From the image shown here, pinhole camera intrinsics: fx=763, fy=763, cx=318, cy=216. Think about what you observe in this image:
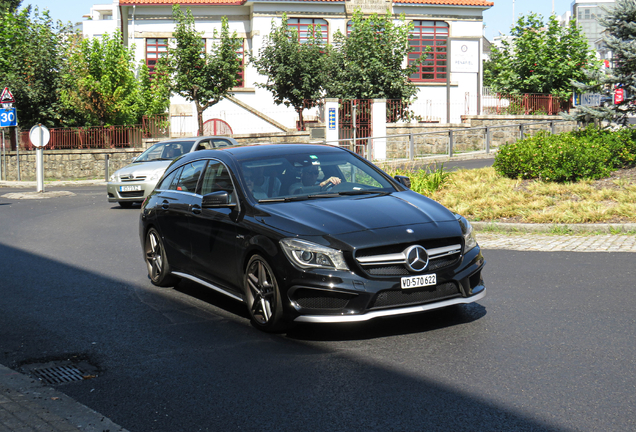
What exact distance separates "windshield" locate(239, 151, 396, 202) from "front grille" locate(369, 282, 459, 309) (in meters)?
1.41

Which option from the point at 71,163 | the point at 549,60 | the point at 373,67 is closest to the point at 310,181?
the point at 373,67

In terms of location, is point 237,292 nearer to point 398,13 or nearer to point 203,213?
point 203,213

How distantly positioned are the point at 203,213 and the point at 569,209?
7448mm

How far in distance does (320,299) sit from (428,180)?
1035 cm

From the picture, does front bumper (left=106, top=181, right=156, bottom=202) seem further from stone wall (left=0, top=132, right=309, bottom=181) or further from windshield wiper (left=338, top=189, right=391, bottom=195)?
stone wall (left=0, top=132, right=309, bottom=181)

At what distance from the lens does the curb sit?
38.3 feet

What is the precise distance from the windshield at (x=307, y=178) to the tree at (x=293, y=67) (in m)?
29.8

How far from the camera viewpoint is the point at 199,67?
35.5 meters

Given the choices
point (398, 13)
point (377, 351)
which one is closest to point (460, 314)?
point (377, 351)

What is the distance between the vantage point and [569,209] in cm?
1263

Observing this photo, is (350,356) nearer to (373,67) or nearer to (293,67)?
(373,67)

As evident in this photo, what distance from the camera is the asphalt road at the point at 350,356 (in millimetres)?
4367

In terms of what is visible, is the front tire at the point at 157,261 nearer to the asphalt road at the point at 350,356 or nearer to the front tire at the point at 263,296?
the asphalt road at the point at 350,356

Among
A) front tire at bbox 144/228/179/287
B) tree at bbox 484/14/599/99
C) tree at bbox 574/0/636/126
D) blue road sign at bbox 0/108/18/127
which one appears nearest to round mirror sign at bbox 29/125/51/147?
blue road sign at bbox 0/108/18/127
